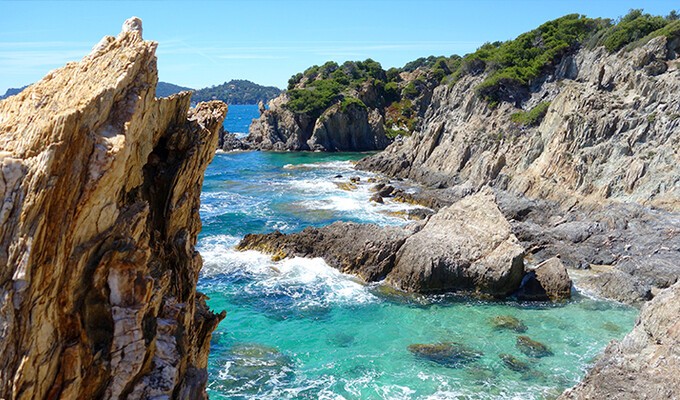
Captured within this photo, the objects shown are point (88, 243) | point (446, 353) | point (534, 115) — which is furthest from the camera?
point (534, 115)

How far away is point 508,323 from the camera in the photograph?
65.7ft

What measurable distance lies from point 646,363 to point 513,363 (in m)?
6.54

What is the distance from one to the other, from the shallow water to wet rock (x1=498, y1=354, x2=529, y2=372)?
175 millimetres

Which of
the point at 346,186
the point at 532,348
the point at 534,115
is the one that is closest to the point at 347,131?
the point at 346,186

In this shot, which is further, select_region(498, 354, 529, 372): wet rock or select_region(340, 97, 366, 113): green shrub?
select_region(340, 97, 366, 113): green shrub

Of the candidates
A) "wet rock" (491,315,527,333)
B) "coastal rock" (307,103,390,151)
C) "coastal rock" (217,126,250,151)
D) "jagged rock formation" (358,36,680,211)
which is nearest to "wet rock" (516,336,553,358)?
"wet rock" (491,315,527,333)

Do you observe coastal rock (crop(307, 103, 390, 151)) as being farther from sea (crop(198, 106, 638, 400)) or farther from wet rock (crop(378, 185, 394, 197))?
sea (crop(198, 106, 638, 400))

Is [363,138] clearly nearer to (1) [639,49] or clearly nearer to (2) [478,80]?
(2) [478,80]

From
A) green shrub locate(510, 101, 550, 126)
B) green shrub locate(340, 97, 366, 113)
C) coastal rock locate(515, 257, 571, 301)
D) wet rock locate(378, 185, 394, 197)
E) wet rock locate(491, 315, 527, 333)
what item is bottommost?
wet rock locate(491, 315, 527, 333)

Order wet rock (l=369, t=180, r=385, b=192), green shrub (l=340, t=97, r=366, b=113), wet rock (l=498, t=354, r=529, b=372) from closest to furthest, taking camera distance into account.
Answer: wet rock (l=498, t=354, r=529, b=372) < wet rock (l=369, t=180, r=385, b=192) < green shrub (l=340, t=97, r=366, b=113)

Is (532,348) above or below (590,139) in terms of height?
below

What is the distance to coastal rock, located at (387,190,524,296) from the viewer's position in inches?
898

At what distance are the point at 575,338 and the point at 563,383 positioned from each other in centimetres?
393

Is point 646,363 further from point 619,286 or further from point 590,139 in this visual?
point 590,139
